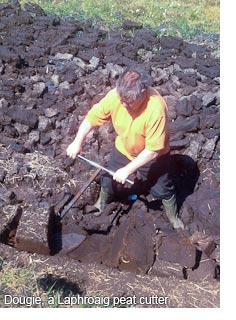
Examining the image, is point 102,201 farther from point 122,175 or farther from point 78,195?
point 122,175

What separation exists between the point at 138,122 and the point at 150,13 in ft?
5.55

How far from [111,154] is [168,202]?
376 mm

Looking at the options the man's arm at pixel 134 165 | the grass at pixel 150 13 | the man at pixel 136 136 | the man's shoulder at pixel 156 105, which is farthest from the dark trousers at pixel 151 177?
the grass at pixel 150 13

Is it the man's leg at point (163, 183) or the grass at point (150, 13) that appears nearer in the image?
the man's leg at point (163, 183)

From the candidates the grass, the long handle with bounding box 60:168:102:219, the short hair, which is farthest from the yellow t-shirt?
the grass

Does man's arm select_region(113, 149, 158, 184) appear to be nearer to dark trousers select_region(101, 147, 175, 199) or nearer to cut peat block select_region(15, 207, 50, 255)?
dark trousers select_region(101, 147, 175, 199)

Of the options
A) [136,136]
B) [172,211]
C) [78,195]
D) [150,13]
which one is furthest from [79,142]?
[150,13]

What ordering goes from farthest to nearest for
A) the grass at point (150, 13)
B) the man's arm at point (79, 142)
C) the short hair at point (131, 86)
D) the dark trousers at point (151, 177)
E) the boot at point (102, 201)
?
the grass at point (150, 13) < the boot at point (102, 201) < the dark trousers at point (151, 177) < the man's arm at point (79, 142) < the short hair at point (131, 86)

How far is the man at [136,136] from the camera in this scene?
135 inches

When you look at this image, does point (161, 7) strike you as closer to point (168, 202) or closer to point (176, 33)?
point (176, 33)

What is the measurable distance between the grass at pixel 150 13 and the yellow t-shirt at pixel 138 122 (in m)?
1.22

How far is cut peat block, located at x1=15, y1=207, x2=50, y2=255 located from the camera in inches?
141

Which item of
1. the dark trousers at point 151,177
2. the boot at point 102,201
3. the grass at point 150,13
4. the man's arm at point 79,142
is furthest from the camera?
the grass at point 150,13

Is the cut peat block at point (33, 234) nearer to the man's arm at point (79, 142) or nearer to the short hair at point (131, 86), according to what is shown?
the man's arm at point (79, 142)
